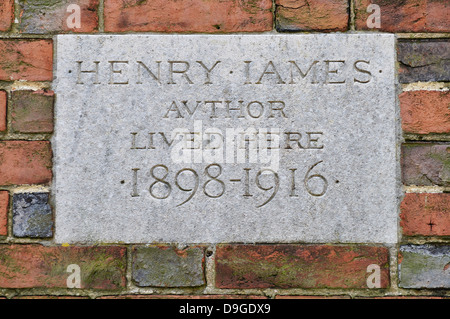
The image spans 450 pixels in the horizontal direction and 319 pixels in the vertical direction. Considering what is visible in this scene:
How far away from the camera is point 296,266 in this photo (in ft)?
3.44

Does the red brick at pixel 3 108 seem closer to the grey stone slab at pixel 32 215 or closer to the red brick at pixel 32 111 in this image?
the red brick at pixel 32 111

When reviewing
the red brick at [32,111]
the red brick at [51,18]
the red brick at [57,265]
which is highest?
the red brick at [51,18]

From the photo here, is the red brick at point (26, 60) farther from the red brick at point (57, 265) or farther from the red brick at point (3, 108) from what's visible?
the red brick at point (57, 265)

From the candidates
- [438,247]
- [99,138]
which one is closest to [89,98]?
[99,138]

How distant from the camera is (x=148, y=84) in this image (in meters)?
1.05

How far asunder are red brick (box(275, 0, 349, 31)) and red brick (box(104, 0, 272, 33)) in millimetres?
39

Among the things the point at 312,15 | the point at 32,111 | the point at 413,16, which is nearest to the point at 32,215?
the point at 32,111

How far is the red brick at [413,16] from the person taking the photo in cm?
105

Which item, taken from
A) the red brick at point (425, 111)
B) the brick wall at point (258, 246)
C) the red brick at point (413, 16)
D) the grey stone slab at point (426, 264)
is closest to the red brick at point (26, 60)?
the brick wall at point (258, 246)

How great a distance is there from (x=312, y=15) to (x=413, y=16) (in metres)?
0.28

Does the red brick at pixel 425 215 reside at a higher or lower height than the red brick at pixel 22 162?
lower

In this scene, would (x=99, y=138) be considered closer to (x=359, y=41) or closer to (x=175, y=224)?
(x=175, y=224)

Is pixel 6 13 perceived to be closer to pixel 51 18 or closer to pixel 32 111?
pixel 51 18

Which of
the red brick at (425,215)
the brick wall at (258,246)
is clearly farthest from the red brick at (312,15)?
the red brick at (425,215)
